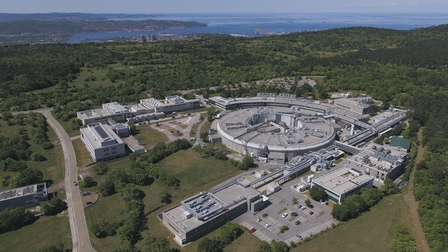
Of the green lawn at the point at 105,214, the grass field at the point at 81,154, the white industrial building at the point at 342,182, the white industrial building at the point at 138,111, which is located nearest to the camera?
the green lawn at the point at 105,214

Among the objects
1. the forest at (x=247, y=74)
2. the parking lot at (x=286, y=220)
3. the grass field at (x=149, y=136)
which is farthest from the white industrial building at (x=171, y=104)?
the parking lot at (x=286, y=220)

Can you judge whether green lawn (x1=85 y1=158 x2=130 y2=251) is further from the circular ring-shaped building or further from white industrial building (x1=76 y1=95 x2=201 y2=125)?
white industrial building (x1=76 y1=95 x2=201 y2=125)

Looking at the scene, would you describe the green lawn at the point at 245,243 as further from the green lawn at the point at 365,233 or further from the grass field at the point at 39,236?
the grass field at the point at 39,236

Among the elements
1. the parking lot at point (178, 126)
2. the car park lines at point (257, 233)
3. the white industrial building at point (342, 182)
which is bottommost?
the car park lines at point (257, 233)

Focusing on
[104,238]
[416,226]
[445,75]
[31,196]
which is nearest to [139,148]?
[31,196]

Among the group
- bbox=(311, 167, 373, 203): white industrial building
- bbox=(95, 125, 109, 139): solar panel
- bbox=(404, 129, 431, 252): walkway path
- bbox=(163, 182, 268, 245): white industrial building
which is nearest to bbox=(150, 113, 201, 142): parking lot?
bbox=(95, 125, 109, 139): solar panel

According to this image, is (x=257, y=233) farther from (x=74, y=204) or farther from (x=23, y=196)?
(x=23, y=196)

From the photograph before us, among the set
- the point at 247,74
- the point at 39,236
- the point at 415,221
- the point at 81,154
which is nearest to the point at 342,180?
the point at 415,221
